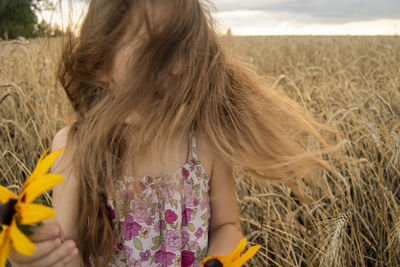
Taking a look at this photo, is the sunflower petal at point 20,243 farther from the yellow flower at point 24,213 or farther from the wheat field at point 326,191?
the wheat field at point 326,191

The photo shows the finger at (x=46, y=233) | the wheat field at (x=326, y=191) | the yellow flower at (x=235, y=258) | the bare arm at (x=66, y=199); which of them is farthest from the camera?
the wheat field at (x=326, y=191)

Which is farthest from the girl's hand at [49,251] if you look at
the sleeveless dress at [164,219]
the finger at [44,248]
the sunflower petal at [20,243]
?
the sleeveless dress at [164,219]

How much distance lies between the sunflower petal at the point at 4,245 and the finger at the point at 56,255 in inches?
6.3

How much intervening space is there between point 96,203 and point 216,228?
1.13 ft

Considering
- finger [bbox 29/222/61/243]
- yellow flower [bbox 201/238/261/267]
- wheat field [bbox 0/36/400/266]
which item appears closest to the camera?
finger [bbox 29/222/61/243]

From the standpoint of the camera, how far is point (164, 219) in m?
0.86

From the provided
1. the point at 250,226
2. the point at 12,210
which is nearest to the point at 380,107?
the point at 250,226

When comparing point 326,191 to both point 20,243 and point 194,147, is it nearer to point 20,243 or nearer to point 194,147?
point 194,147

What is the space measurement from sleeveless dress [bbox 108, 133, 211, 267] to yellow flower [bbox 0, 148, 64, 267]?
463mm

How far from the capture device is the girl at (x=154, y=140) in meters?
0.79

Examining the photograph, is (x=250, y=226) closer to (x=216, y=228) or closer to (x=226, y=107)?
(x=216, y=228)

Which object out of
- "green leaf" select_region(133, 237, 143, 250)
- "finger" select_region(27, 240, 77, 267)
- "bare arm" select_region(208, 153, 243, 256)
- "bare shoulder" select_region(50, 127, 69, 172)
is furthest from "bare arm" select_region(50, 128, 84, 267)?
"bare arm" select_region(208, 153, 243, 256)

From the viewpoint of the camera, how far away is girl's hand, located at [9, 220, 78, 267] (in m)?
0.43

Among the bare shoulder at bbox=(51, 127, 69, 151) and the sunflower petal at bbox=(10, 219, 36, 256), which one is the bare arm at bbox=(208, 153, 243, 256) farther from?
the sunflower petal at bbox=(10, 219, 36, 256)
